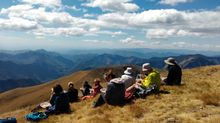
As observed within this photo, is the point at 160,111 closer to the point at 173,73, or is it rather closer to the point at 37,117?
the point at 37,117

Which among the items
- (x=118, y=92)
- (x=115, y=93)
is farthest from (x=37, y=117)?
(x=118, y=92)

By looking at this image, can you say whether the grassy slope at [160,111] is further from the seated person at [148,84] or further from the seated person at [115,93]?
the seated person at [148,84]

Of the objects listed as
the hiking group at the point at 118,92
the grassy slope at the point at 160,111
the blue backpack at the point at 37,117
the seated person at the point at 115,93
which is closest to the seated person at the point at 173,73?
the hiking group at the point at 118,92

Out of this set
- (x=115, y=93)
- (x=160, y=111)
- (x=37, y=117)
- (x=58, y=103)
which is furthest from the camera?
(x=58, y=103)

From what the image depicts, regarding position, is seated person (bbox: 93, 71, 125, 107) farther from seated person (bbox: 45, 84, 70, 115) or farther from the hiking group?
seated person (bbox: 45, 84, 70, 115)

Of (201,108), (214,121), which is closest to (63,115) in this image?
(201,108)

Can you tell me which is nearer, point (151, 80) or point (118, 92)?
point (118, 92)
